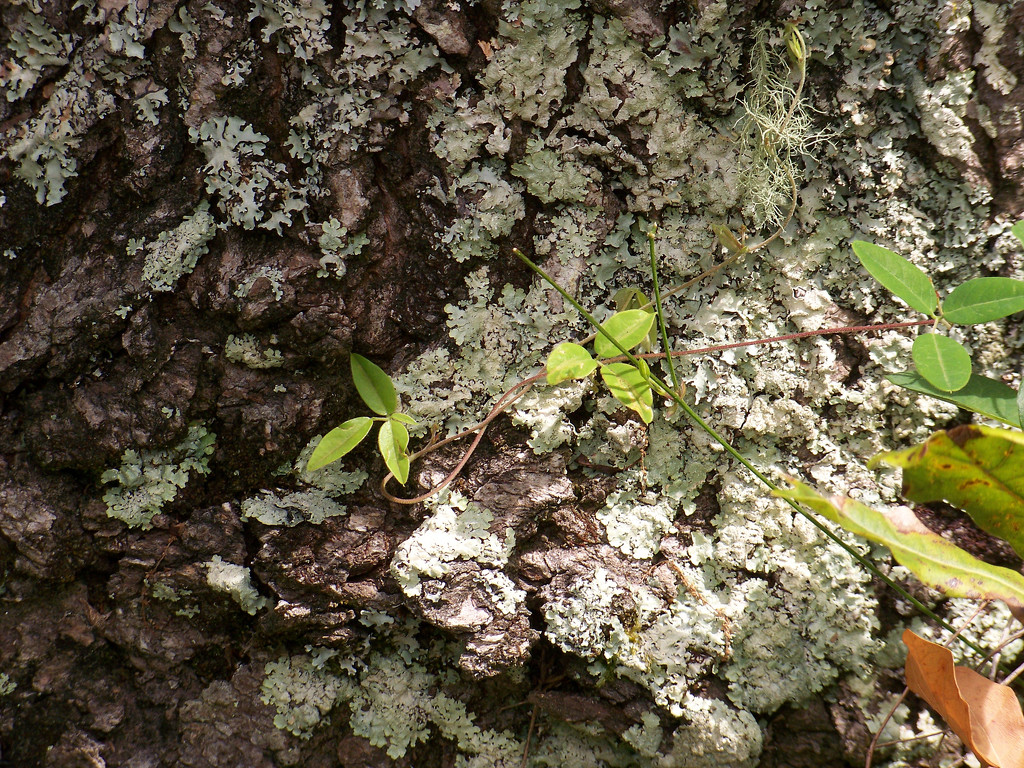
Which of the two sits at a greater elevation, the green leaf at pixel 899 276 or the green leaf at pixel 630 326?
the green leaf at pixel 899 276

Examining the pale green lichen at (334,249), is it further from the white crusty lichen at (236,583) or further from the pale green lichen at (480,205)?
the white crusty lichen at (236,583)

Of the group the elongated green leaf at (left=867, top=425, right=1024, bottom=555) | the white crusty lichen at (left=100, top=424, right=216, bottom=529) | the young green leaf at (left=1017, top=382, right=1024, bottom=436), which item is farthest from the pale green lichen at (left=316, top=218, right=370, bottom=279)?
the young green leaf at (left=1017, top=382, right=1024, bottom=436)

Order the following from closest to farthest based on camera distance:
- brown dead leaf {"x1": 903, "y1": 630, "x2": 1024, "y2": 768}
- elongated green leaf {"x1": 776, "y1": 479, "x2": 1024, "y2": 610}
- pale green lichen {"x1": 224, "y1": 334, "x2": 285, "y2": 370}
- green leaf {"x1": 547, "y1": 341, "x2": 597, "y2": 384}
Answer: elongated green leaf {"x1": 776, "y1": 479, "x2": 1024, "y2": 610}
brown dead leaf {"x1": 903, "y1": 630, "x2": 1024, "y2": 768}
green leaf {"x1": 547, "y1": 341, "x2": 597, "y2": 384}
pale green lichen {"x1": 224, "y1": 334, "x2": 285, "y2": 370}

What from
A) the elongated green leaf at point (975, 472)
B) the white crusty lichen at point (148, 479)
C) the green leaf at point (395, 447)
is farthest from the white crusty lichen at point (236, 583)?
the elongated green leaf at point (975, 472)

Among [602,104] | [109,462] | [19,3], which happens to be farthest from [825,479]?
[19,3]

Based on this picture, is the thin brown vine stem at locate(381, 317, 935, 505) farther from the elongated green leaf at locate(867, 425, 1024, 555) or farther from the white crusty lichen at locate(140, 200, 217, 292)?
the white crusty lichen at locate(140, 200, 217, 292)

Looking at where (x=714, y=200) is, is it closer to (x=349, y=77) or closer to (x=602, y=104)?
(x=602, y=104)
